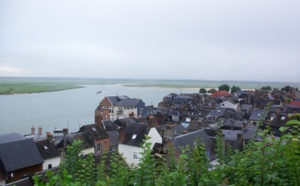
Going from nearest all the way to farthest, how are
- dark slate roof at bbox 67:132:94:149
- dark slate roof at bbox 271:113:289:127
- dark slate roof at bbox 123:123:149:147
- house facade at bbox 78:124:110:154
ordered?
dark slate roof at bbox 123:123:149:147 → dark slate roof at bbox 67:132:94:149 → house facade at bbox 78:124:110:154 → dark slate roof at bbox 271:113:289:127

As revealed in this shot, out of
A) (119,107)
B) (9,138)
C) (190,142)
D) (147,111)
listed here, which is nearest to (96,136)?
(9,138)

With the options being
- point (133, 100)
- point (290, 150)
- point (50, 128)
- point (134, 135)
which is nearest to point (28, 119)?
point (50, 128)

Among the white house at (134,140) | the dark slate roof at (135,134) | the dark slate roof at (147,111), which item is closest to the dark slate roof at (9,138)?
the white house at (134,140)

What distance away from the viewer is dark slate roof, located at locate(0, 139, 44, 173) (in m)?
19.0

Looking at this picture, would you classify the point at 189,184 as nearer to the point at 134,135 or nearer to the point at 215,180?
the point at 215,180

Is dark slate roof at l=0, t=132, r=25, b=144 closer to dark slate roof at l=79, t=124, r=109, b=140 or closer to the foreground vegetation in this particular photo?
dark slate roof at l=79, t=124, r=109, b=140

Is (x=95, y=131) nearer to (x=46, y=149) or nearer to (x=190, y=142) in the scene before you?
(x=46, y=149)

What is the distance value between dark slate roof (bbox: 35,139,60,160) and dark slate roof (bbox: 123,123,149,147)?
21.1ft

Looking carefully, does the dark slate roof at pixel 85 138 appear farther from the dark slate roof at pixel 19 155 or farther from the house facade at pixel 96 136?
the dark slate roof at pixel 19 155

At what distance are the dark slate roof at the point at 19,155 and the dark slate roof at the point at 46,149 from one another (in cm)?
159

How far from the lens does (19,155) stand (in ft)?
65.7

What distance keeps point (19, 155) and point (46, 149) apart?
3202mm

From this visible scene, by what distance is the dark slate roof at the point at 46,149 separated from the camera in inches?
892

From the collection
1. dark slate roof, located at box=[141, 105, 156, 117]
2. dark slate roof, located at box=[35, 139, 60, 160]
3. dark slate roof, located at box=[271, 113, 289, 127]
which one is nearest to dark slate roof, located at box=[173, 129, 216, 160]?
dark slate roof, located at box=[35, 139, 60, 160]
